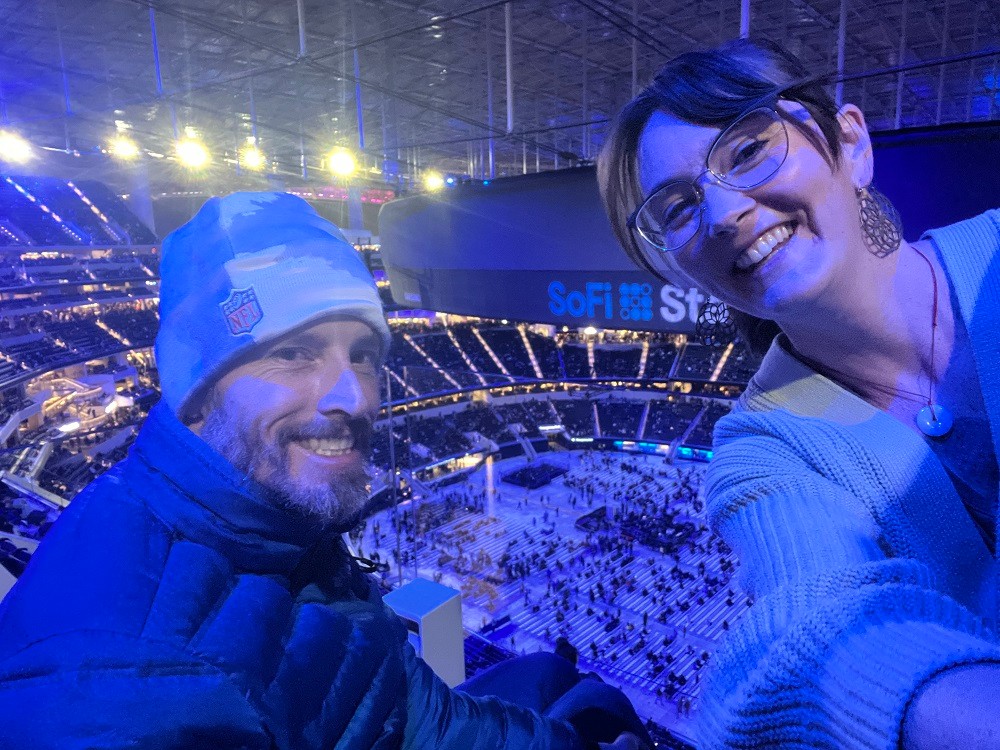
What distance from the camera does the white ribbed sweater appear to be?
1.70 ft

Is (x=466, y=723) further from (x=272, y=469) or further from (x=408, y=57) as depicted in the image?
(x=408, y=57)

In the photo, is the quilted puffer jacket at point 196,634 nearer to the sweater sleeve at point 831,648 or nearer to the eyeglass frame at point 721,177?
the sweater sleeve at point 831,648

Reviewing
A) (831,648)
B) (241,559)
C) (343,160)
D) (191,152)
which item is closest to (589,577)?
(343,160)

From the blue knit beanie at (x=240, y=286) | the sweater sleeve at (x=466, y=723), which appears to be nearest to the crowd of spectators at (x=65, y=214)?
the blue knit beanie at (x=240, y=286)

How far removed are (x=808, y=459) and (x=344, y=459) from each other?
793mm

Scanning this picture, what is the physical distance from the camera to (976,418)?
0.87 meters

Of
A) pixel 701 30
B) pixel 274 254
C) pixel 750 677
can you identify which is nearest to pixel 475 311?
pixel 274 254

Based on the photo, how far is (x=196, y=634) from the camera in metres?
0.83

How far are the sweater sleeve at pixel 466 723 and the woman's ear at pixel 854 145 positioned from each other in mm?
1264

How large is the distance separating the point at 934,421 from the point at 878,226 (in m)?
0.32

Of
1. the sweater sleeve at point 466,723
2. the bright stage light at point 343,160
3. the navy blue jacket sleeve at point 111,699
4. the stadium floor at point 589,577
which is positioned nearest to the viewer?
the navy blue jacket sleeve at point 111,699

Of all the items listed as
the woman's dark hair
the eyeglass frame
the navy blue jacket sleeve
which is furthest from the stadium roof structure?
the navy blue jacket sleeve

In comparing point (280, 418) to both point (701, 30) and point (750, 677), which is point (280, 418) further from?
point (701, 30)

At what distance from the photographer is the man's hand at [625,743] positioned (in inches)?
52.0
